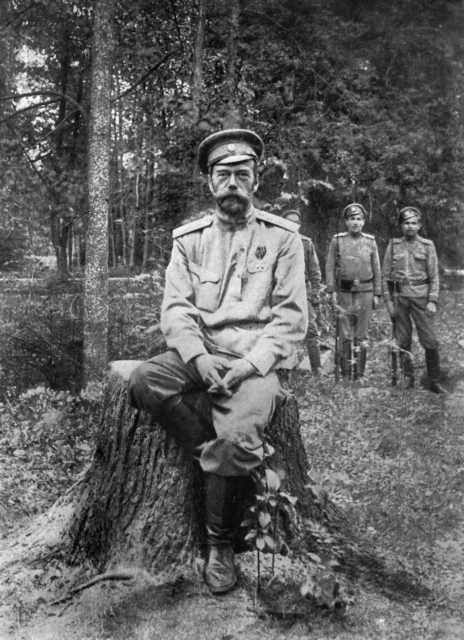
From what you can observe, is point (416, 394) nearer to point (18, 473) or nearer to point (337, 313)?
point (337, 313)

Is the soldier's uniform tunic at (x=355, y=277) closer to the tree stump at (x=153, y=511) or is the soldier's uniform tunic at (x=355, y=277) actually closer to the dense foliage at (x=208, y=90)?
the dense foliage at (x=208, y=90)

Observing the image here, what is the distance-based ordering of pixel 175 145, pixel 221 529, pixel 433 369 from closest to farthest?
pixel 221 529
pixel 175 145
pixel 433 369

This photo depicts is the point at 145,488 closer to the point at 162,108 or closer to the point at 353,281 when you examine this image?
the point at 162,108

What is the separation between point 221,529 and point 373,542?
113 cm

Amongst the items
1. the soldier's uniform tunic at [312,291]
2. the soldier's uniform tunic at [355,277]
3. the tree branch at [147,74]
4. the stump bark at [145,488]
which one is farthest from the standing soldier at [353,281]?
the stump bark at [145,488]

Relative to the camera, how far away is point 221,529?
9.96ft

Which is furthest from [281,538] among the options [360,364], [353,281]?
[353,281]

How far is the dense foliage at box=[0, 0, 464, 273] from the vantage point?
616cm

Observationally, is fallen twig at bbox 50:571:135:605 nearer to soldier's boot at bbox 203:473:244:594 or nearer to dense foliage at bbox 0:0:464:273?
soldier's boot at bbox 203:473:244:594

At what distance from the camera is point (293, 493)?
3361 millimetres

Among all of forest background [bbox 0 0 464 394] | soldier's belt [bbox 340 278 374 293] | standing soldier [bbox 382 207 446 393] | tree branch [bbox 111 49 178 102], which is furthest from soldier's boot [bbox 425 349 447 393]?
tree branch [bbox 111 49 178 102]

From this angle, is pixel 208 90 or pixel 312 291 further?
pixel 312 291

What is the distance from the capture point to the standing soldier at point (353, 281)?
312 inches

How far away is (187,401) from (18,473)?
2503 mm
